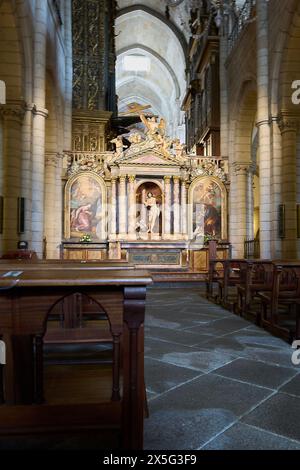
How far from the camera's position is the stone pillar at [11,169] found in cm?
895

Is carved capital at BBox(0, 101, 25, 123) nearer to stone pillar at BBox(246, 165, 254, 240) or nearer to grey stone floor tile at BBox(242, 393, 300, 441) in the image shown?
grey stone floor tile at BBox(242, 393, 300, 441)

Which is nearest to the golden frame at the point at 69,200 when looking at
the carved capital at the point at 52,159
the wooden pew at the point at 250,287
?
the carved capital at the point at 52,159

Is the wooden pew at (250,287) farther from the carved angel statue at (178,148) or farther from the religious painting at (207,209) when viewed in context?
the carved angel statue at (178,148)

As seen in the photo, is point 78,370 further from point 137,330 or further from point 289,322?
point 289,322

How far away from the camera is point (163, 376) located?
3.09 m

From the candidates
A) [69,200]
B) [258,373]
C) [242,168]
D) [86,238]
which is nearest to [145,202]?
[86,238]

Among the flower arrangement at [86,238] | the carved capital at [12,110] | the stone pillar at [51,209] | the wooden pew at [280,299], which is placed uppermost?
the carved capital at [12,110]

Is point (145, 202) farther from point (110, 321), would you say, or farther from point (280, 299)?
point (110, 321)

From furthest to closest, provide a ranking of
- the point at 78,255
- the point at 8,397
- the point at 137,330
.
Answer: the point at 78,255 → the point at 8,397 → the point at 137,330

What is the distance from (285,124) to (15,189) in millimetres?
7697

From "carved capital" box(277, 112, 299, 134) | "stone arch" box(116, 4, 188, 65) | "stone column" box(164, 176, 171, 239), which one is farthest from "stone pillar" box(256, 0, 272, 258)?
"stone arch" box(116, 4, 188, 65)

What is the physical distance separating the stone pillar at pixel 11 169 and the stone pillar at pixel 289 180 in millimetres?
7289

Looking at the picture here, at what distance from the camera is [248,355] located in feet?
12.2
